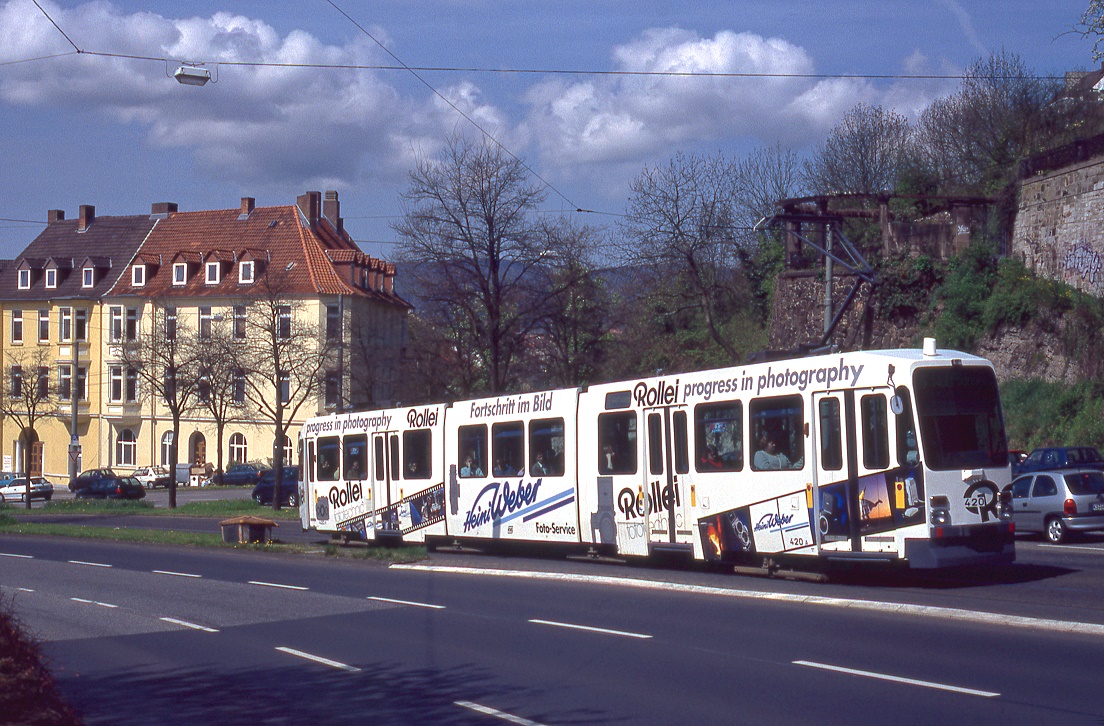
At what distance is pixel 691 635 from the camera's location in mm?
11875

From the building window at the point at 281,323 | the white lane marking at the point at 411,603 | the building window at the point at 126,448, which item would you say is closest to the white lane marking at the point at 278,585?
the white lane marking at the point at 411,603

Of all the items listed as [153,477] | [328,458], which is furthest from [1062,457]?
[153,477]

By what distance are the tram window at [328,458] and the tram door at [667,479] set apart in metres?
11.0

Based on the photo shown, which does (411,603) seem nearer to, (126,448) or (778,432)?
(778,432)

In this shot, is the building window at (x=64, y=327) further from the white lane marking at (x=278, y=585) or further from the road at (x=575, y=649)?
the white lane marking at (x=278, y=585)

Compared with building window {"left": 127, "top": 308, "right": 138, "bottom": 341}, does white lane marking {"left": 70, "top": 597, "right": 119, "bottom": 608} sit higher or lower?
lower

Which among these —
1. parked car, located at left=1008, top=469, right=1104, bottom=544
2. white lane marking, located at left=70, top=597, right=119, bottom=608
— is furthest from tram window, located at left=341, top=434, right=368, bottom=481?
parked car, located at left=1008, top=469, right=1104, bottom=544

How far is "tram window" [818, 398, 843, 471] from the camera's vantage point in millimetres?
15859

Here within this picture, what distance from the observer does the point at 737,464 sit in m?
17.6

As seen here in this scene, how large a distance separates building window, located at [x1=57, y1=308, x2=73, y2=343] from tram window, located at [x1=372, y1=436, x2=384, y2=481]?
56.5 meters

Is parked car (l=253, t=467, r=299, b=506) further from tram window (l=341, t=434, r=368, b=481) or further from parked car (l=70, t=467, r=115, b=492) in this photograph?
tram window (l=341, t=434, r=368, b=481)

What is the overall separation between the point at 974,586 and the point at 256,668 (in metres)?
9.61

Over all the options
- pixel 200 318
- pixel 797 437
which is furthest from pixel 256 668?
pixel 200 318

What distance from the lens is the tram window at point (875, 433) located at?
1534 cm
